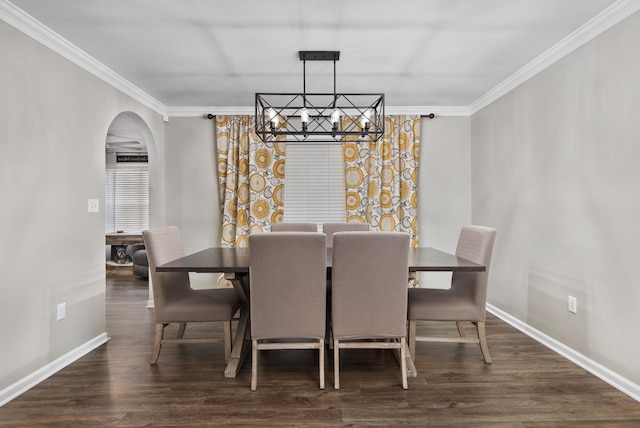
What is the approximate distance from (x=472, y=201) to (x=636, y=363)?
98.1 inches

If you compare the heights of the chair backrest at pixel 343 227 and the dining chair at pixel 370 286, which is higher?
the chair backrest at pixel 343 227

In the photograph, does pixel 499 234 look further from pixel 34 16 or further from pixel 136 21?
pixel 34 16

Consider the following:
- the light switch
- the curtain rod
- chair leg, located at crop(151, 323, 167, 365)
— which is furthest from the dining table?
the curtain rod

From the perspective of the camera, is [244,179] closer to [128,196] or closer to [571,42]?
[571,42]

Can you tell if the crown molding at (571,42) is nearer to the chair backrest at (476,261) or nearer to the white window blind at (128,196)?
the chair backrest at (476,261)

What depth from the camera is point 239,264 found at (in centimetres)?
245

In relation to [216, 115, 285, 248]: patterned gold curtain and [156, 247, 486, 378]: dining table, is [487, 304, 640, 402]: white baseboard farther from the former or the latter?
[216, 115, 285, 248]: patterned gold curtain

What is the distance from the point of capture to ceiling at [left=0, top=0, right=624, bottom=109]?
2221mm

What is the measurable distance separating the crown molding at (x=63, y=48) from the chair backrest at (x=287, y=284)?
6.45 ft

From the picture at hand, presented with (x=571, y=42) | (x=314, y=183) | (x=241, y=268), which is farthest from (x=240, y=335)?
(x=571, y=42)

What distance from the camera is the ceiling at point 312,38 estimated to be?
2221mm

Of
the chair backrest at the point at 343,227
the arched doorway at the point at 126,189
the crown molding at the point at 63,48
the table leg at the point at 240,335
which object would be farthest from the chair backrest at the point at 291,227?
the arched doorway at the point at 126,189

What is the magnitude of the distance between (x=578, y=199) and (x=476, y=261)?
0.86 meters

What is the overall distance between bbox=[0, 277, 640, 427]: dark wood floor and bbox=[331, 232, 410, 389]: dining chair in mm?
240
